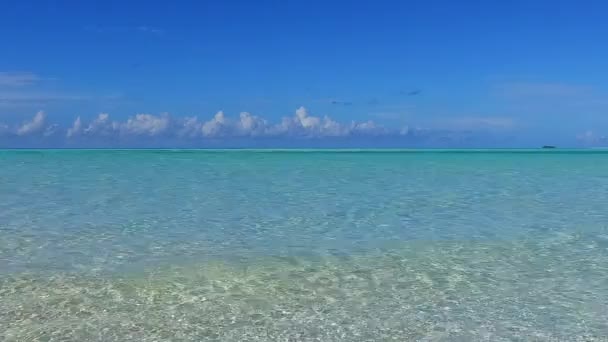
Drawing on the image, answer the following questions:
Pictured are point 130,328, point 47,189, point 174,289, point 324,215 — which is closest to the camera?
point 130,328

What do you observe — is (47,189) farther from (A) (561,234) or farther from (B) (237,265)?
(A) (561,234)

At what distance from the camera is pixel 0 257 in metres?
6.45

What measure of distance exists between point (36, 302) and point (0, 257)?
6.63 feet

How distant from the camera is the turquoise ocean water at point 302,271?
431cm

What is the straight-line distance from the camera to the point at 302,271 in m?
5.96

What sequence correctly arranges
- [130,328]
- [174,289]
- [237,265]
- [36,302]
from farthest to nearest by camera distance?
[237,265], [174,289], [36,302], [130,328]

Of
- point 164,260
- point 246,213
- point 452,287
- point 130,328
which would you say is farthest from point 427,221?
point 130,328

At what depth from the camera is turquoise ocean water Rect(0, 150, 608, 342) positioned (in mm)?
4309

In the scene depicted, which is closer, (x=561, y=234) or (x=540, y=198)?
(x=561, y=234)

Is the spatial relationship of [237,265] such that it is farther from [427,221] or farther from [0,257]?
[427,221]

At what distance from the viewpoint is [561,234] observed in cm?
819

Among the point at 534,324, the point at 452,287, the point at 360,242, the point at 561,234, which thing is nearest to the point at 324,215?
the point at 360,242

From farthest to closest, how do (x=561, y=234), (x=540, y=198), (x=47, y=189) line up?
1. (x=47, y=189)
2. (x=540, y=198)
3. (x=561, y=234)

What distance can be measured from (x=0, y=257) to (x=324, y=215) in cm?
519
